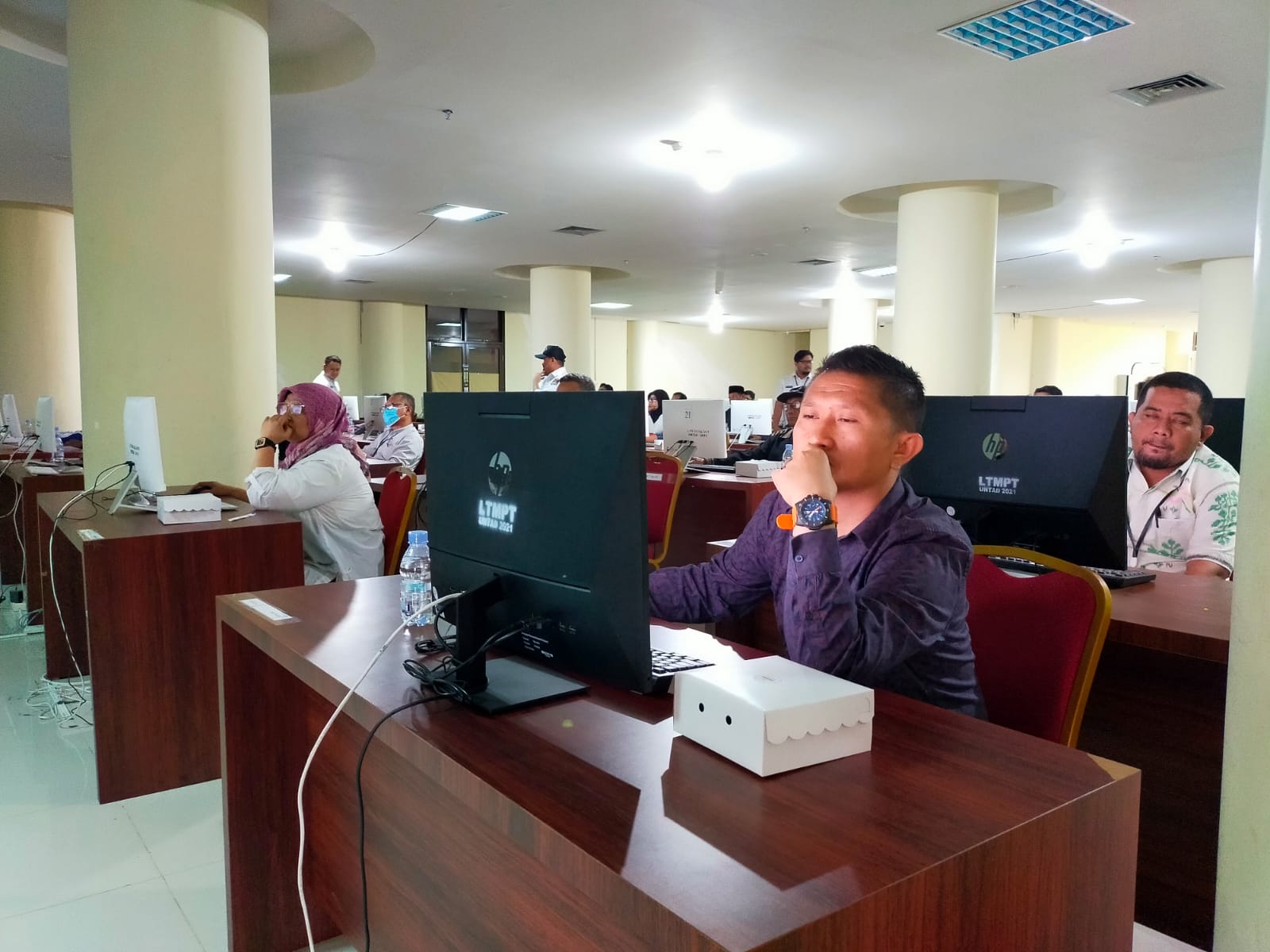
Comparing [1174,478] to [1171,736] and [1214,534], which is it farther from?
[1171,736]

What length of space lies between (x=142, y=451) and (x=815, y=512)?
2.58m

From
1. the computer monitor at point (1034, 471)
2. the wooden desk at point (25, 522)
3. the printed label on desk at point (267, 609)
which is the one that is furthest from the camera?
the wooden desk at point (25, 522)

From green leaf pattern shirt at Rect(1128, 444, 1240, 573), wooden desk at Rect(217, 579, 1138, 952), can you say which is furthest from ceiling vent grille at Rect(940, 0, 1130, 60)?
wooden desk at Rect(217, 579, 1138, 952)

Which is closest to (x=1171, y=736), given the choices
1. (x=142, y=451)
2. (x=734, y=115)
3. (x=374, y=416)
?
(x=142, y=451)

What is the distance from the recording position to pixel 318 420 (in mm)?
3365

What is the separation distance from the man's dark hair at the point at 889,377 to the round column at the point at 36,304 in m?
7.66

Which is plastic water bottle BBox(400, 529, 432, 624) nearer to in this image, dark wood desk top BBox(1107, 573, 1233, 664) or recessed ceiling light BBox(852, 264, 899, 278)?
dark wood desk top BBox(1107, 573, 1233, 664)

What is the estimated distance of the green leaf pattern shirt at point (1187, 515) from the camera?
8.47 ft

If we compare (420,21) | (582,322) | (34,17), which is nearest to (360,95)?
(420,21)

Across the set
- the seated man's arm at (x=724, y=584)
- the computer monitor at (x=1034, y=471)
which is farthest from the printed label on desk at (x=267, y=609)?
the computer monitor at (x=1034, y=471)

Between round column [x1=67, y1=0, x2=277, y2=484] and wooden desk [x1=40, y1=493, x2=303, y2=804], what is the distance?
751mm

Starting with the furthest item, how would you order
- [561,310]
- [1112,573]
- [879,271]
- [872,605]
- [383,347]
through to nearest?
[383,347]
[879,271]
[561,310]
[1112,573]
[872,605]

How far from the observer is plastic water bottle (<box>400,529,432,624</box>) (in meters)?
1.68

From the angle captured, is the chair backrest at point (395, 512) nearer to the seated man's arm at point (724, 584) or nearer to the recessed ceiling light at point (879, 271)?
the seated man's arm at point (724, 584)
